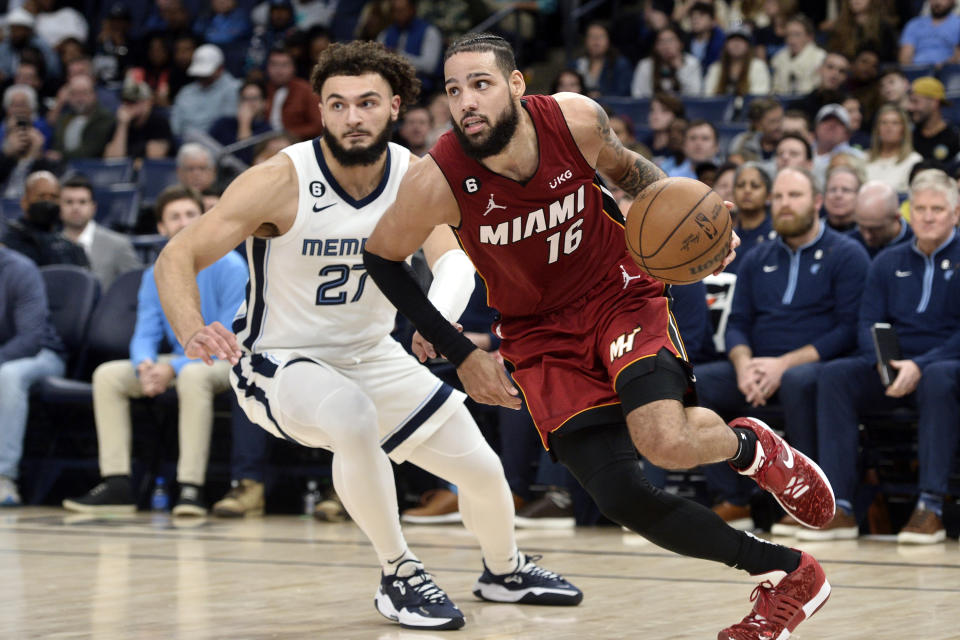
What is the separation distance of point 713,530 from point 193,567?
262cm

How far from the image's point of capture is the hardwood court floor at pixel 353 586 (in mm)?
4074

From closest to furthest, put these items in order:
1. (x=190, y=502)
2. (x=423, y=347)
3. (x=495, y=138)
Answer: (x=495, y=138)
(x=423, y=347)
(x=190, y=502)

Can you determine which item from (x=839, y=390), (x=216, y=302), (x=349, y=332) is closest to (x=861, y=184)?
(x=839, y=390)

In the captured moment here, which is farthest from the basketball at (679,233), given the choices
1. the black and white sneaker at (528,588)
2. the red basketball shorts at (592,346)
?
the black and white sneaker at (528,588)

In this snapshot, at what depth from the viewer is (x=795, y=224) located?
269 inches

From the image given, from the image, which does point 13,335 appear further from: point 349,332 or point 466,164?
point 466,164

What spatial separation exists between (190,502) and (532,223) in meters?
4.14

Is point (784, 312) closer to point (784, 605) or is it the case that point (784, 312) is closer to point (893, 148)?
point (893, 148)

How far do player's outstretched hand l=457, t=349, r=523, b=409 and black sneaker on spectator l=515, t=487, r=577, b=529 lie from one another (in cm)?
323

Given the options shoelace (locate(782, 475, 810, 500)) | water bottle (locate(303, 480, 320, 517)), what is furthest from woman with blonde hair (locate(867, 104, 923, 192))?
shoelace (locate(782, 475, 810, 500))

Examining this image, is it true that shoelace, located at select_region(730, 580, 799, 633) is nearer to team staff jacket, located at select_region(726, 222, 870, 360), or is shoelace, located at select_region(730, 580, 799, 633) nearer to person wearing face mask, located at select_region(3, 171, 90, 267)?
team staff jacket, located at select_region(726, 222, 870, 360)

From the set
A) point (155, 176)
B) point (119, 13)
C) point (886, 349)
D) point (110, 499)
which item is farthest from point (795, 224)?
point (119, 13)

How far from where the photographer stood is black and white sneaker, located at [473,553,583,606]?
14.9 ft

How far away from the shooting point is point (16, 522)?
7.21 metres
